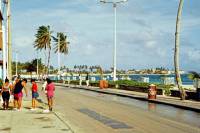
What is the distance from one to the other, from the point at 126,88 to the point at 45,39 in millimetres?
90072

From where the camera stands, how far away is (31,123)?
61.1 ft

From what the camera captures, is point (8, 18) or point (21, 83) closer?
point (21, 83)

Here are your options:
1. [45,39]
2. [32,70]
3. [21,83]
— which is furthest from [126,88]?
[32,70]

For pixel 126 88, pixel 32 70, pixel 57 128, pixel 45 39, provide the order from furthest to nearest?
pixel 32 70 → pixel 45 39 → pixel 126 88 → pixel 57 128

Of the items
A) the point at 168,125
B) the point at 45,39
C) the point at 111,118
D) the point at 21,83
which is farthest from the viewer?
the point at 45,39

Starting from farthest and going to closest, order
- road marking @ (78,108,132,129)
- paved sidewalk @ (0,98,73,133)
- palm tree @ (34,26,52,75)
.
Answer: palm tree @ (34,26,52,75), road marking @ (78,108,132,129), paved sidewalk @ (0,98,73,133)

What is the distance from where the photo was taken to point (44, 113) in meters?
23.4

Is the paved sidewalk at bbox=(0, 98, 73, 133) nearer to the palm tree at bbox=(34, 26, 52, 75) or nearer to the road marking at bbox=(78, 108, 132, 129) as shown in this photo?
the road marking at bbox=(78, 108, 132, 129)

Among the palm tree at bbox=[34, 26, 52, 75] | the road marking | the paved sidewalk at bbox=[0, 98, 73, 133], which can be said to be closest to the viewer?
the paved sidewalk at bbox=[0, 98, 73, 133]

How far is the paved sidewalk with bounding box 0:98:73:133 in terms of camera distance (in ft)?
53.8

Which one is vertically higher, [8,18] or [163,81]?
[8,18]

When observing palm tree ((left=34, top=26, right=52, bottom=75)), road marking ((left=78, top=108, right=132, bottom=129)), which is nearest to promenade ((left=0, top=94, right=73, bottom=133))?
road marking ((left=78, top=108, right=132, bottom=129))

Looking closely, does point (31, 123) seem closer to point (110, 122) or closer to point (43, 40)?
point (110, 122)

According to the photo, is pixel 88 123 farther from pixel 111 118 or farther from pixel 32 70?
pixel 32 70
